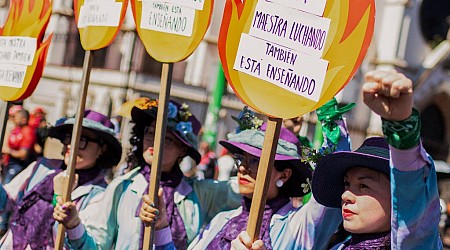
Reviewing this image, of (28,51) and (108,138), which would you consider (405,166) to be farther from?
(108,138)

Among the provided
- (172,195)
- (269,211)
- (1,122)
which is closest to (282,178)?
(269,211)

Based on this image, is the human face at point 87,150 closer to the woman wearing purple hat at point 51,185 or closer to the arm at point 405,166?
the woman wearing purple hat at point 51,185

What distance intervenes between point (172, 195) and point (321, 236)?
4.36ft

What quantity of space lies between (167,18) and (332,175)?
105 centimetres

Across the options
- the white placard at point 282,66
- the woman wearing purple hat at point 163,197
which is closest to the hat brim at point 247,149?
the woman wearing purple hat at point 163,197

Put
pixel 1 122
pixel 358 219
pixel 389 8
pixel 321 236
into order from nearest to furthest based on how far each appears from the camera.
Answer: pixel 358 219, pixel 321 236, pixel 1 122, pixel 389 8

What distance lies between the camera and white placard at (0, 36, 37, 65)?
4.40 m

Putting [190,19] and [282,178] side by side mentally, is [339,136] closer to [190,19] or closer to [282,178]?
[282,178]

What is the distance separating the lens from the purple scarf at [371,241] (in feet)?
9.14

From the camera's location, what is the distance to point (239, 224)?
3.80 m

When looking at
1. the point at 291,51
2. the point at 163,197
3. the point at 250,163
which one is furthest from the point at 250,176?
the point at 291,51

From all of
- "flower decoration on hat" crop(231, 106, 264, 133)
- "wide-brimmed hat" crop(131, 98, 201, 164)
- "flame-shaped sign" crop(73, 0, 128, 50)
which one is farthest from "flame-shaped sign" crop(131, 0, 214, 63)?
"wide-brimmed hat" crop(131, 98, 201, 164)

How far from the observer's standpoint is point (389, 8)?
2109 cm

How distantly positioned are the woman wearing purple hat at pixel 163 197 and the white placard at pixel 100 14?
0.74 m
